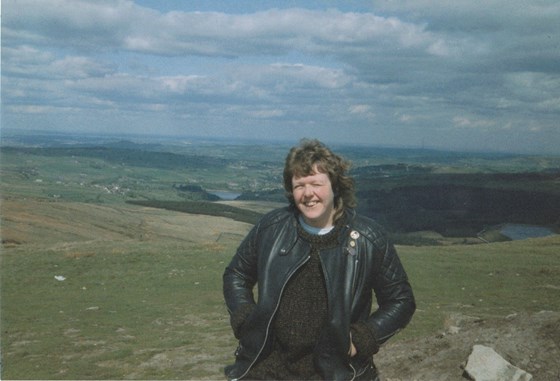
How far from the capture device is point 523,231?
144375 millimetres

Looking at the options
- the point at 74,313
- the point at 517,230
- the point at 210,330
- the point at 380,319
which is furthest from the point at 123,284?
the point at 517,230

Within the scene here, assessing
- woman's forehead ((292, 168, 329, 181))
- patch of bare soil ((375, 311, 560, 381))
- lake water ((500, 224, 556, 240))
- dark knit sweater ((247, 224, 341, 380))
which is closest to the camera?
dark knit sweater ((247, 224, 341, 380))

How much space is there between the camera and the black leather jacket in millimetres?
4930

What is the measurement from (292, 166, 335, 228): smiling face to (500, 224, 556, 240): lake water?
13250 cm

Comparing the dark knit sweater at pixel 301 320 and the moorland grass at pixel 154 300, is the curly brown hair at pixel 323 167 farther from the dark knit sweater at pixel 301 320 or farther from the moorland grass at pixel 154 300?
the moorland grass at pixel 154 300

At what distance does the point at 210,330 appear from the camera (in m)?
17.9

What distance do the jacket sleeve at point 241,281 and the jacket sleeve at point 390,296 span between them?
117cm

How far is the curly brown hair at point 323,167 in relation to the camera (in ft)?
17.1

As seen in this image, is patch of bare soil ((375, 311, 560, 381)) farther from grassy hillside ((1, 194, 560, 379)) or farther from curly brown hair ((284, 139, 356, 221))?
curly brown hair ((284, 139, 356, 221))

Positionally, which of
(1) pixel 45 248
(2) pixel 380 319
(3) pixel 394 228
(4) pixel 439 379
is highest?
(2) pixel 380 319

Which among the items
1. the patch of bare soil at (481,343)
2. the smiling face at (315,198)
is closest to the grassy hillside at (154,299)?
the patch of bare soil at (481,343)

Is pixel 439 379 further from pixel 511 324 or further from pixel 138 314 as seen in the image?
pixel 138 314

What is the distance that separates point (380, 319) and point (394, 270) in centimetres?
47

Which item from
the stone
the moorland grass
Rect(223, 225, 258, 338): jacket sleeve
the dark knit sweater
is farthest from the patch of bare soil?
Rect(223, 225, 258, 338): jacket sleeve
